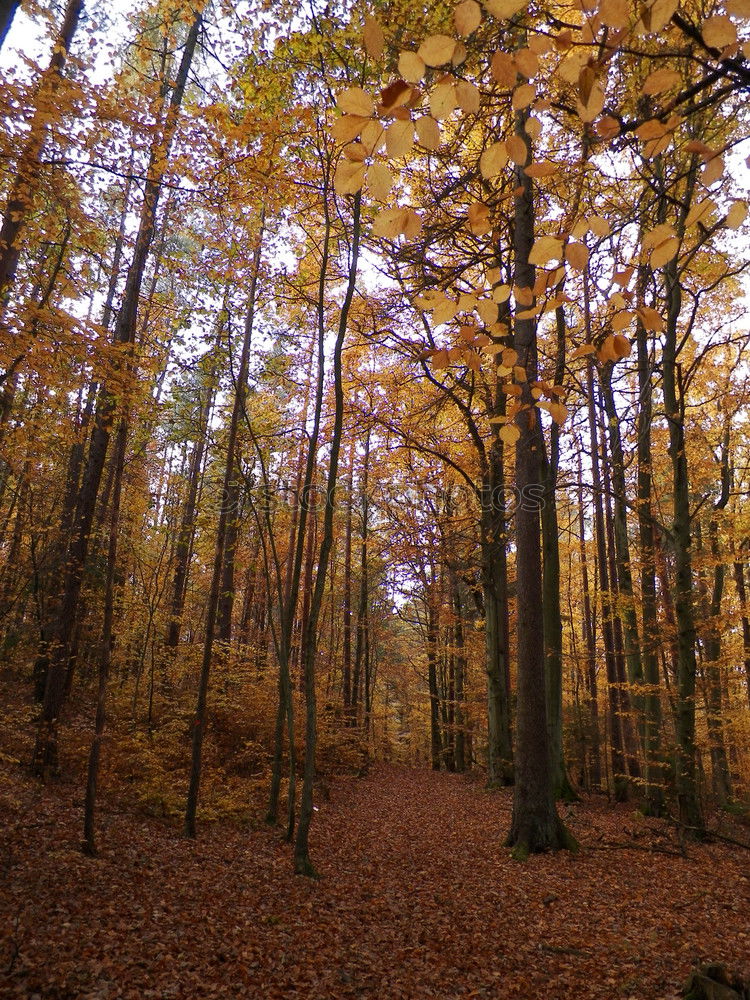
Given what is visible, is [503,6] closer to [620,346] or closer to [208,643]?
[620,346]

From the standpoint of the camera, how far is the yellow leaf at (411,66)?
1592mm

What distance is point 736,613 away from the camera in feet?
26.5

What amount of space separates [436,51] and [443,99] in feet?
0.62

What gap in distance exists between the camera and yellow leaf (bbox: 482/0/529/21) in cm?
157

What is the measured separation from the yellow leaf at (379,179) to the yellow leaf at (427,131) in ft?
0.48

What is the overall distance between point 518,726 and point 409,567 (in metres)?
9.46

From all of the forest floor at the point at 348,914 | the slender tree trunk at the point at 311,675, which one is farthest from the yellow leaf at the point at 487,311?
the forest floor at the point at 348,914

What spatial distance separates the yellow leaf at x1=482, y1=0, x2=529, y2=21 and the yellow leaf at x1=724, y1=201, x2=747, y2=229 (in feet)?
3.17

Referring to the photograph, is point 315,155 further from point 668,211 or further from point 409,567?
point 409,567

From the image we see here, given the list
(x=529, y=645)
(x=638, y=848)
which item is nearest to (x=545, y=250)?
(x=529, y=645)

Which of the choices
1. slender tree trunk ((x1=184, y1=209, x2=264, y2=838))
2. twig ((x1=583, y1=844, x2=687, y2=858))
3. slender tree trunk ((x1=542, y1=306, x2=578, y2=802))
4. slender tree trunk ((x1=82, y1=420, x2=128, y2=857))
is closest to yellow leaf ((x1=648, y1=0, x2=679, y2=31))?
slender tree trunk ((x1=82, y1=420, x2=128, y2=857))

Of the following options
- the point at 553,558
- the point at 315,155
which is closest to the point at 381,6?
the point at 315,155

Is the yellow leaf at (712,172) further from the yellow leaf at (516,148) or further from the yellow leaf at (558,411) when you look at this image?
the yellow leaf at (558,411)

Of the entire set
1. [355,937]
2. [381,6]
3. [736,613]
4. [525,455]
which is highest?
[381,6]
